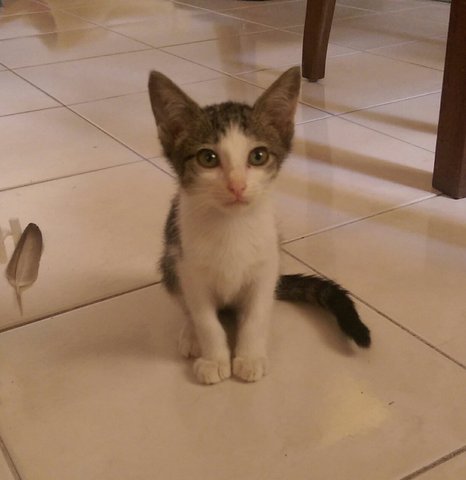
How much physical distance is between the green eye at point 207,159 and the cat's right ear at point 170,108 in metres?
A: 0.06

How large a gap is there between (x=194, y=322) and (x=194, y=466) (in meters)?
0.25

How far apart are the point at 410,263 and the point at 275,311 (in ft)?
1.01

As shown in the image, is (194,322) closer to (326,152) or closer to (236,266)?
(236,266)

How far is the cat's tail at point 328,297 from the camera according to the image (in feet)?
3.29

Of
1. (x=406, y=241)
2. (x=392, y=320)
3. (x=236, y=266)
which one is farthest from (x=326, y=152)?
(x=236, y=266)

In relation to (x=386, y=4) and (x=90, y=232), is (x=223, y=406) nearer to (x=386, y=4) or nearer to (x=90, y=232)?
(x=90, y=232)

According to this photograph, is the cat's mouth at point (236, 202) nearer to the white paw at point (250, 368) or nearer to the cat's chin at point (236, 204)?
the cat's chin at point (236, 204)

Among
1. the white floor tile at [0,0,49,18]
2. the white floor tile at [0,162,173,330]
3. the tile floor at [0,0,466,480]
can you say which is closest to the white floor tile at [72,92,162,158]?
the tile floor at [0,0,466,480]

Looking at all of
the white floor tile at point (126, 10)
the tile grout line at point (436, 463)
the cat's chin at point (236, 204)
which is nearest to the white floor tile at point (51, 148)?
the cat's chin at point (236, 204)

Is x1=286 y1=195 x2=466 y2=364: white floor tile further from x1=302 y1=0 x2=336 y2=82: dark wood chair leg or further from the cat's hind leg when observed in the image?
x1=302 y1=0 x2=336 y2=82: dark wood chair leg

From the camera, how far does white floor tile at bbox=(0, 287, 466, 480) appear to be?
0.83 metres

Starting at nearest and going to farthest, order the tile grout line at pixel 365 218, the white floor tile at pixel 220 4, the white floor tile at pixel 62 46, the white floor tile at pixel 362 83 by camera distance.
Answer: the tile grout line at pixel 365 218 < the white floor tile at pixel 362 83 < the white floor tile at pixel 62 46 < the white floor tile at pixel 220 4

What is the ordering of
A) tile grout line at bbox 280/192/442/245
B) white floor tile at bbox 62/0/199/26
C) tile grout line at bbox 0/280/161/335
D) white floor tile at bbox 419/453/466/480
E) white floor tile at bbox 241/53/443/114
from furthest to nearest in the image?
white floor tile at bbox 62/0/199/26 → white floor tile at bbox 241/53/443/114 → tile grout line at bbox 280/192/442/245 → tile grout line at bbox 0/280/161/335 → white floor tile at bbox 419/453/466/480

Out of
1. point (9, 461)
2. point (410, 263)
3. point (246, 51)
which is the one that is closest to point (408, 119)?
point (410, 263)
